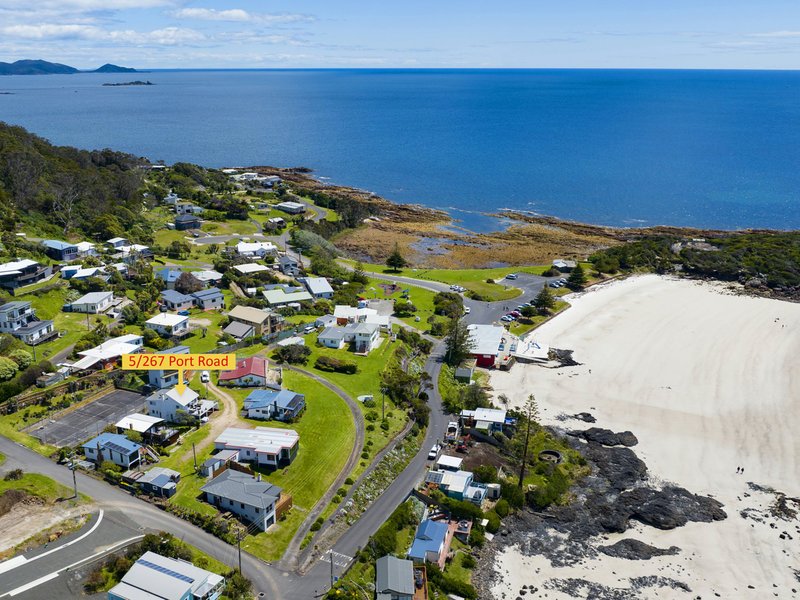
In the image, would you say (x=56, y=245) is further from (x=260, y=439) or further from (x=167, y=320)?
(x=260, y=439)

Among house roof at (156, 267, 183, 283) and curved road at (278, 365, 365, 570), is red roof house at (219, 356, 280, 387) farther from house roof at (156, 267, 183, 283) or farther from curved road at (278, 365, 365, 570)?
house roof at (156, 267, 183, 283)

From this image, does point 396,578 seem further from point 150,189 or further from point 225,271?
point 150,189

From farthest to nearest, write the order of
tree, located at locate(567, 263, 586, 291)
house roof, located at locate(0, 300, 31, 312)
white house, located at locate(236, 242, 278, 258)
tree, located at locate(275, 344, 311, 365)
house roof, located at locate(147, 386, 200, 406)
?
white house, located at locate(236, 242, 278, 258) < tree, located at locate(567, 263, 586, 291) < tree, located at locate(275, 344, 311, 365) < house roof, located at locate(0, 300, 31, 312) < house roof, located at locate(147, 386, 200, 406)

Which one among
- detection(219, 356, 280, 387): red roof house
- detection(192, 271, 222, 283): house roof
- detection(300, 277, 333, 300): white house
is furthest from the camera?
detection(300, 277, 333, 300): white house

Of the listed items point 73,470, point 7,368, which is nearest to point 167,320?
point 7,368

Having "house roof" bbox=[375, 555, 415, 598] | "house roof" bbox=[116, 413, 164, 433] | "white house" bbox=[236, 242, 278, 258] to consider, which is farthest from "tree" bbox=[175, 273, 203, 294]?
"house roof" bbox=[375, 555, 415, 598]
